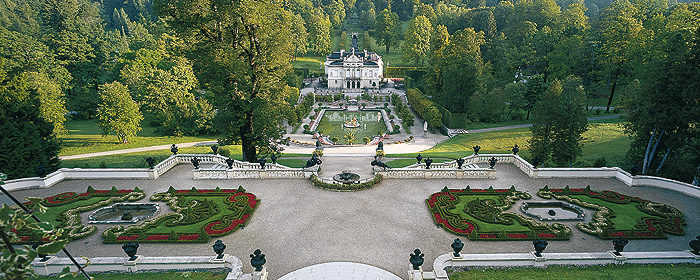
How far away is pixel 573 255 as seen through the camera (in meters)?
17.8

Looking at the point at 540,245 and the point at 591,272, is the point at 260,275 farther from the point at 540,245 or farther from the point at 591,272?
the point at 591,272

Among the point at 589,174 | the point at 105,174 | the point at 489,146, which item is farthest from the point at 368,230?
the point at 489,146

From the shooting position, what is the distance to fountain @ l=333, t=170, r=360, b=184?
2798 cm

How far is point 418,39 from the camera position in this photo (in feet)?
388

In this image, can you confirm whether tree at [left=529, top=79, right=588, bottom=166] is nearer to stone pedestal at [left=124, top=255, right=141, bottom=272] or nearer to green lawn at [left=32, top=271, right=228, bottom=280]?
green lawn at [left=32, top=271, right=228, bottom=280]

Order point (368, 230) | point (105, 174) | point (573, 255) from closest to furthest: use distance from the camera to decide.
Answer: point (573, 255) < point (368, 230) < point (105, 174)

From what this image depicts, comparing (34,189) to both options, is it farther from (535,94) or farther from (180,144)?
(535,94)

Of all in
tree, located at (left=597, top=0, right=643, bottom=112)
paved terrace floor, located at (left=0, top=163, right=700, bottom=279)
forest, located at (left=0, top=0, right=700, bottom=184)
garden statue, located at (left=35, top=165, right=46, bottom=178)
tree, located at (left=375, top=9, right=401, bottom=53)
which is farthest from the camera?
tree, located at (left=375, top=9, right=401, bottom=53)

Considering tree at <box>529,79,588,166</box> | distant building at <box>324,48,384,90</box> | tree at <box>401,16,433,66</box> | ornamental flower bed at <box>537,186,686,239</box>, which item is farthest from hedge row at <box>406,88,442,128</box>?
tree at <box>401,16,433,66</box>

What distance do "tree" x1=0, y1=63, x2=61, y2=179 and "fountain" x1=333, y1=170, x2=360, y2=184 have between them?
23.9 meters

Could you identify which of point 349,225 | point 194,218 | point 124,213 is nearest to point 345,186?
point 349,225

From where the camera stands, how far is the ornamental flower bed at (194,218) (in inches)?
788

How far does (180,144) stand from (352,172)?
32090 millimetres

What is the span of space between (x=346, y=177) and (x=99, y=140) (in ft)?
143
